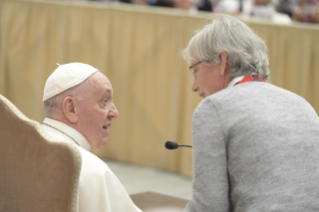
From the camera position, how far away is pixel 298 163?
1.84 meters

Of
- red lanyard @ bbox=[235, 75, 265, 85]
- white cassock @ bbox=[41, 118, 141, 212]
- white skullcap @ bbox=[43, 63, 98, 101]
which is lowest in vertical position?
white cassock @ bbox=[41, 118, 141, 212]

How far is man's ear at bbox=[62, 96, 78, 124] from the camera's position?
6.86 feet

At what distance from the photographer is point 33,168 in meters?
1.64

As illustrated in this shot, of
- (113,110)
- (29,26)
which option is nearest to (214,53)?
(113,110)

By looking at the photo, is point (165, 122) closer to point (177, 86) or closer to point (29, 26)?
point (177, 86)

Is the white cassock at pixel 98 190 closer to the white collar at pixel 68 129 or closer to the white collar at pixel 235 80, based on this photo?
the white collar at pixel 68 129

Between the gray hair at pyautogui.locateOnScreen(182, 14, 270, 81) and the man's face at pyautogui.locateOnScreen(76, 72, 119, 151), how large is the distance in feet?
1.45

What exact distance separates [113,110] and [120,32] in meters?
3.81

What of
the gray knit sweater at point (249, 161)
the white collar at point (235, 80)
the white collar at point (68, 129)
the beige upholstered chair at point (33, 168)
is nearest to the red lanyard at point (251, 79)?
the white collar at point (235, 80)

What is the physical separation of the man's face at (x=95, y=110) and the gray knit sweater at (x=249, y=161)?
0.52 m

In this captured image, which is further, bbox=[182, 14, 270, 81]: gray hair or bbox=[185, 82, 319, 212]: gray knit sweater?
bbox=[182, 14, 270, 81]: gray hair

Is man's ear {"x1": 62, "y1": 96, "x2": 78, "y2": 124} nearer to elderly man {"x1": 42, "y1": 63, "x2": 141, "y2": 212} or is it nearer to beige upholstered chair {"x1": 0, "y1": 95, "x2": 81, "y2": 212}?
elderly man {"x1": 42, "y1": 63, "x2": 141, "y2": 212}

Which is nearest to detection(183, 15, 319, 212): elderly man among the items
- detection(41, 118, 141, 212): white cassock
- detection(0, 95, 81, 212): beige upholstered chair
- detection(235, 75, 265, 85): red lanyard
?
detection(235, 75, 265, 85): red lanyard

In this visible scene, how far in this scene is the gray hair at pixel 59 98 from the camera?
2.11 metres
